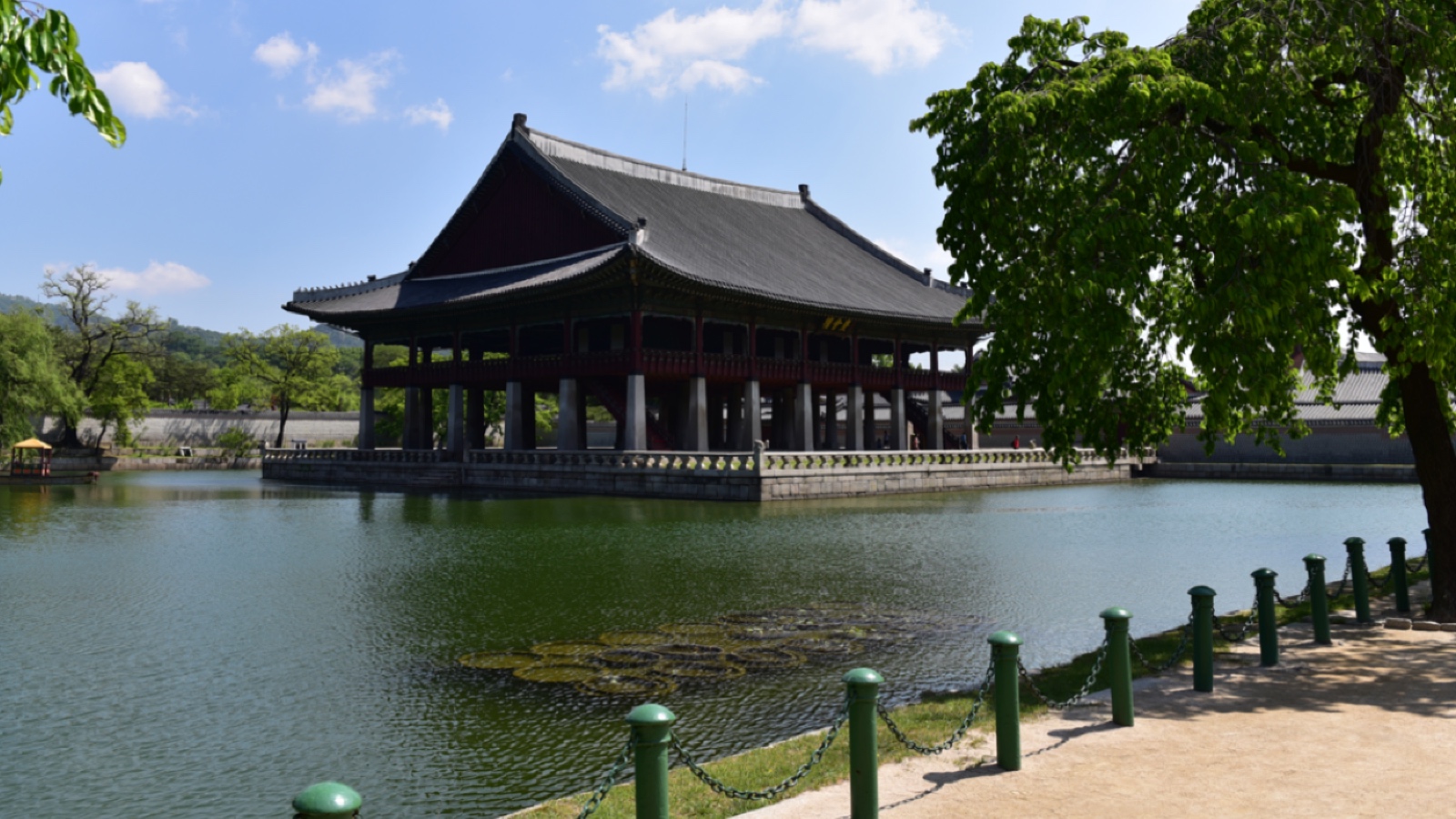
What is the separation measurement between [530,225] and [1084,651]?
1455 inches

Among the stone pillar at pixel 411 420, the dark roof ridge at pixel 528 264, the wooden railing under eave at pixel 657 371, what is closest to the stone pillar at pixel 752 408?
the wooden railing under eave at pixel 657 371

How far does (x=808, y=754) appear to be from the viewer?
22.1ft

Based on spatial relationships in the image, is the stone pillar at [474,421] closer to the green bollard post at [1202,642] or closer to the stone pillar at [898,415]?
the stone pillar at [898,415]

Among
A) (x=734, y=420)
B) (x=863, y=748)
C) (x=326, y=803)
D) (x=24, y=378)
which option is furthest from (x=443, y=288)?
(x=326, y=803)

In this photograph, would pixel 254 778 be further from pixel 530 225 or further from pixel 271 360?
pixel 271 360

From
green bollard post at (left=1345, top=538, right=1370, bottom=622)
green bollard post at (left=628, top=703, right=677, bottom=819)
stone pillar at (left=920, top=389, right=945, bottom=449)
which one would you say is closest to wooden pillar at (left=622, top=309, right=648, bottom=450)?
stone pillar at (left=920, top=389, right=945, bottom=449)

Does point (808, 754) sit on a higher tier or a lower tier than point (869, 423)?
lower

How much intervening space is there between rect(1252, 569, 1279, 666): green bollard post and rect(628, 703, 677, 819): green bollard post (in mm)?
6543

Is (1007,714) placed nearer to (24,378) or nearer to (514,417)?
(514,417)

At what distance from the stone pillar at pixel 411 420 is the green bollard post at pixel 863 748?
45.5 m

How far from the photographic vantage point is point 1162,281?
39.1ft

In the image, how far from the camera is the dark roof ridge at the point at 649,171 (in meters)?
44.8

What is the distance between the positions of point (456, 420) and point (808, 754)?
40.0 m

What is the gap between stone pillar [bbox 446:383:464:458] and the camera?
44438mm
